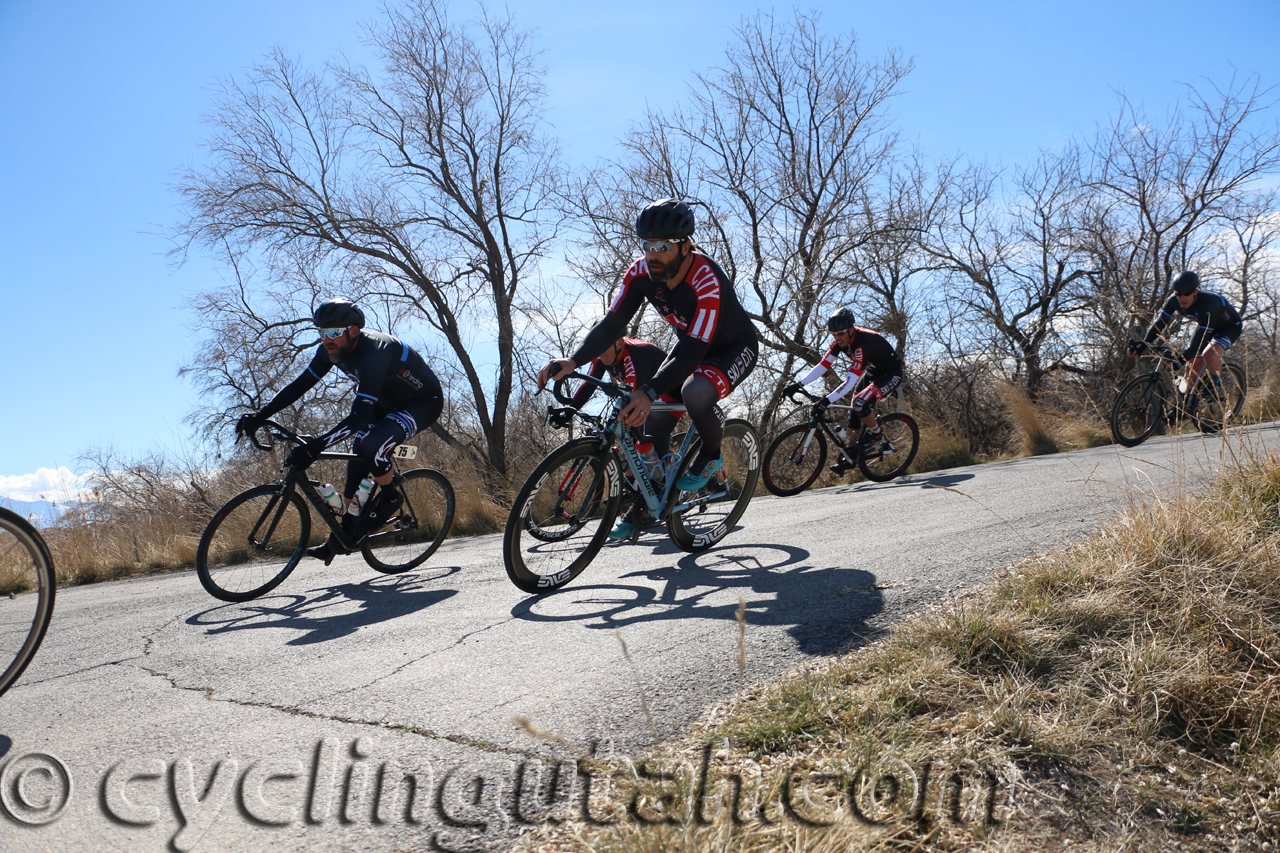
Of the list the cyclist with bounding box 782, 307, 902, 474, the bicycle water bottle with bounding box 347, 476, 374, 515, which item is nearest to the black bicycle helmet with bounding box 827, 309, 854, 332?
the cyclist with bounding box 782, 307, 902, 474

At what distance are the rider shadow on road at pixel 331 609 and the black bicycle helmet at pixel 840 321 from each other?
19.0ft

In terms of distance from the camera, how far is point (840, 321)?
9.21m

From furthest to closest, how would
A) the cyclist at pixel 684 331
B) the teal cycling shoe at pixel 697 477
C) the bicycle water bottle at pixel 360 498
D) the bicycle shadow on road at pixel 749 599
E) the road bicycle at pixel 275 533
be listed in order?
1. the bicycle water bottle at pixel 360 498
2. the road bicycle at pixel 275 533
3. the teal cycling shoe at pixel 697 477
4. the cyclist at pixel 684 331
5. the bicycle shadow on road at pixel 749 599

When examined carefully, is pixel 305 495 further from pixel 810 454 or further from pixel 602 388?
pixel 810 454

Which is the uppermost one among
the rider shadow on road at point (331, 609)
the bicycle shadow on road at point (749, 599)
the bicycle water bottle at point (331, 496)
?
the bicycle water bottle at point (331, 496)

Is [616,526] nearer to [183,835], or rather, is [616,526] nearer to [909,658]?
[909,658]

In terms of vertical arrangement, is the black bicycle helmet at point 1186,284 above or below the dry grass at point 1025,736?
above

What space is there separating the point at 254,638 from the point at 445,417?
62.2ft

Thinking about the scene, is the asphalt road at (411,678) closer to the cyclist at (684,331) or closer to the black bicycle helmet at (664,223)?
the cyclist at (684,331)

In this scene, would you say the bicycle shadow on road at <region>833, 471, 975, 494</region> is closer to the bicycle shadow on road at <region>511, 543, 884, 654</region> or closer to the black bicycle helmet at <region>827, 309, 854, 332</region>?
the black bicycle helmet at <region>827, 309, 854, 332</region>

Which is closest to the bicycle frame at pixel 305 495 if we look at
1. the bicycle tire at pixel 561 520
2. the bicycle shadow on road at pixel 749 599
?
the bicycle tire at pixel 561 520

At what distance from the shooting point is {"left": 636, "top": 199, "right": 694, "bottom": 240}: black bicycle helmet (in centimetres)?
461

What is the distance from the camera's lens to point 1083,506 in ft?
17.0

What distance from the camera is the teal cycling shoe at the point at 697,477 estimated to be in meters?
4.95
